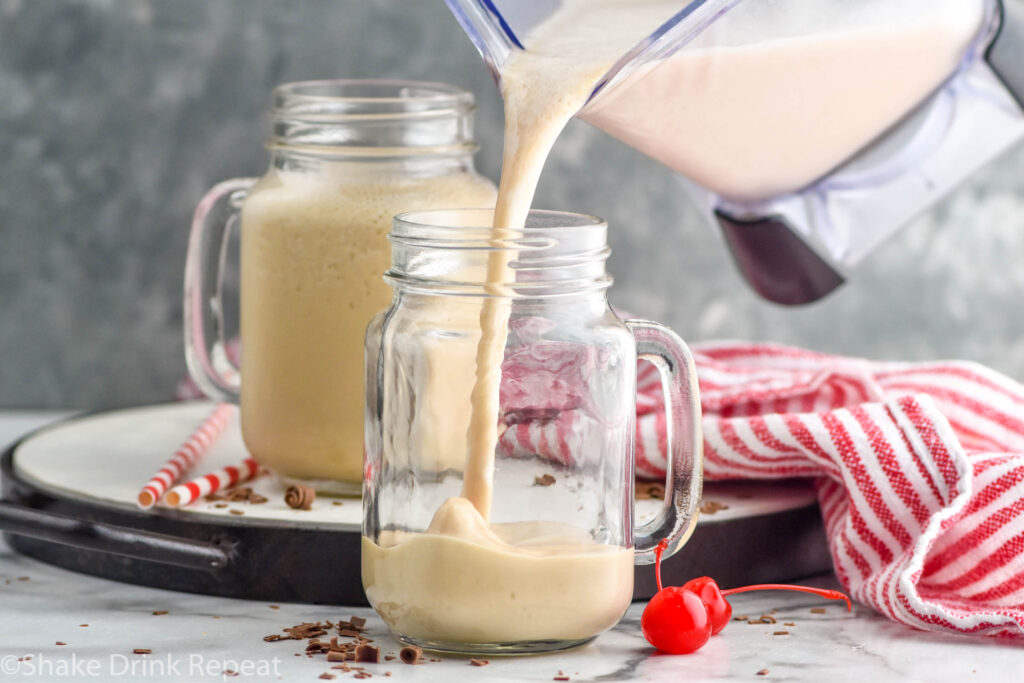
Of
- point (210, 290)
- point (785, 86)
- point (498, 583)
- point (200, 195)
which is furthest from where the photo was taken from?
point (200, 195)

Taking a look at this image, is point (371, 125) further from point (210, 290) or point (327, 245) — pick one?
point (210, 290)

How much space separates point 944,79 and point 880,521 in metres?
0.33

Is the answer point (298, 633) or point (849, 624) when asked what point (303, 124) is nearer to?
point (298, 633)

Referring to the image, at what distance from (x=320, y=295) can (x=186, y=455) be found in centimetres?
18

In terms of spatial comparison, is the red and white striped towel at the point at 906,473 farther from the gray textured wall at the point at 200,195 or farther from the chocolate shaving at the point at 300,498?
the gray textured wall at the point at 200,195

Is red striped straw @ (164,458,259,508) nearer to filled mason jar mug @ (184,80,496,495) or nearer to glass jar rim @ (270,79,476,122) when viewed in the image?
filled mason jar mug @ (184,80,496,495)

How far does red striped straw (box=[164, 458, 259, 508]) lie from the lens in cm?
89

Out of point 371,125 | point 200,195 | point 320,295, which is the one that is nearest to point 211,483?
point 320,295

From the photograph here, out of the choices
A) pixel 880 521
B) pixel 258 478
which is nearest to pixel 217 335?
pixel 258 478

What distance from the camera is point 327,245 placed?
35.9 inches

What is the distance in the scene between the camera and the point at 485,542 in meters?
0.70

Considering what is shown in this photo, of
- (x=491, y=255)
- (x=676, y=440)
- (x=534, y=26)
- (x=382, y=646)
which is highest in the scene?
(x=534, y=26)

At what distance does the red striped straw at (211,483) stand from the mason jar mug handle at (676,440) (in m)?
0.32

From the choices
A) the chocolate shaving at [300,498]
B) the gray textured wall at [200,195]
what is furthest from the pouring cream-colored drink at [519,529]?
the gray textured wall at [200,195]
